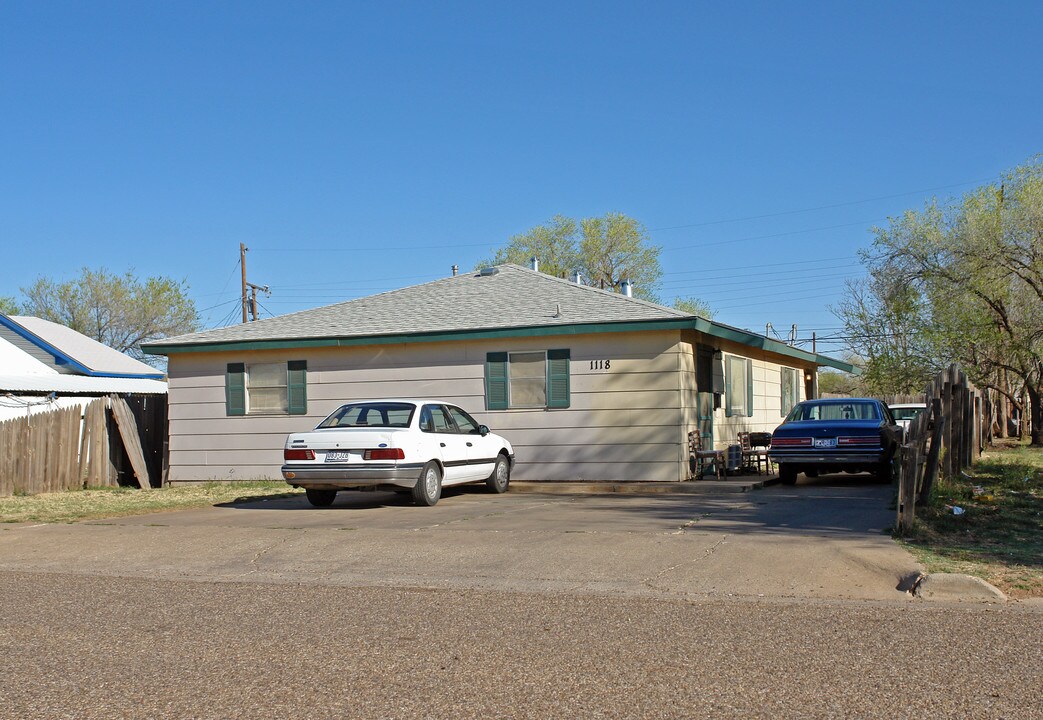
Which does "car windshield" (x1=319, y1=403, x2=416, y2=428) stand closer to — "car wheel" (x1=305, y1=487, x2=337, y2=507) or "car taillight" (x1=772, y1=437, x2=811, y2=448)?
"car wheel" (x1=305, y1=487, x2=337, y2=507)

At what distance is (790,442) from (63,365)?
25.7 meters

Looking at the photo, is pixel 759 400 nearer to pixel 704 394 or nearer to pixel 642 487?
pixel 704 394

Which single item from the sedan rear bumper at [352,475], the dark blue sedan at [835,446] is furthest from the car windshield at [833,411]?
the sedan rear bumper at [352,475]

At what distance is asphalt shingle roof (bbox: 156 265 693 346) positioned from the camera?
1883cm

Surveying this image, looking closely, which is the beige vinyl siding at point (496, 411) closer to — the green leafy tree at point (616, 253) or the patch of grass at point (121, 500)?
the patch of grass at point (121, 500)

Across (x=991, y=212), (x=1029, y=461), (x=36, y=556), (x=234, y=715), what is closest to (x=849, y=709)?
(x=234, y=715)

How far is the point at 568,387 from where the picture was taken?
1861 centimetres

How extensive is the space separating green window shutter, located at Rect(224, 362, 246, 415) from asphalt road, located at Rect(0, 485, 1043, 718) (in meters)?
8.20

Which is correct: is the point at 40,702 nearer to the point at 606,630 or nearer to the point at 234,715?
the point at 234,715

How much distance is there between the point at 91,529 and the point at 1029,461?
18.6 metres

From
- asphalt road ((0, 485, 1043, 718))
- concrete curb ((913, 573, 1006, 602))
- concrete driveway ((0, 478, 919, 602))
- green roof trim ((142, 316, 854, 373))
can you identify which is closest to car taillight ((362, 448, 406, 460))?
concrete driveway ((0, 478, 919, 602))

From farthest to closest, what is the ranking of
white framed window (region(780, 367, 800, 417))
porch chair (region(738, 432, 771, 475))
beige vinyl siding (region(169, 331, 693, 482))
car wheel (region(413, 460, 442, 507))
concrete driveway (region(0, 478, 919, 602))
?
1. white framed window (region(780, 367, 800, 417))
2. porch chair (region(738, 432, 771, 475))
3. beige vinyl siding (region(169, 331, 693, 482))
4. car wheel (region(413, 460, 442, 507))
5. concrete driveway (region(0, 478, 919, 602))

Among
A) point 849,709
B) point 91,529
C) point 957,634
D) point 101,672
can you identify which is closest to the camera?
point 849,709

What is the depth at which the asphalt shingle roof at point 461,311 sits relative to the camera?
18828mm
